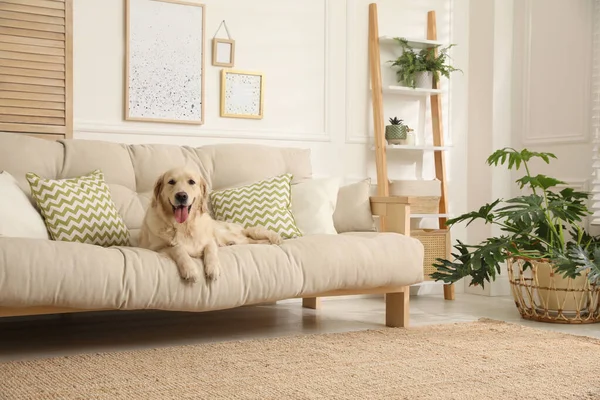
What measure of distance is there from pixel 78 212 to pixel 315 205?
1188mm

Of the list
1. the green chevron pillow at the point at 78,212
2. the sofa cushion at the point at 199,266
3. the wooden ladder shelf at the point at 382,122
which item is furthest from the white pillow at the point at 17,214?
the wooden ladder shelf at the point at 382,122

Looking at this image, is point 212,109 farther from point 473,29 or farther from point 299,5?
point 473,29

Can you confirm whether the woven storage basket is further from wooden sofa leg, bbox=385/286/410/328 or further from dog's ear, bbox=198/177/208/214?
dog's ear, bbox=198/177/208/214

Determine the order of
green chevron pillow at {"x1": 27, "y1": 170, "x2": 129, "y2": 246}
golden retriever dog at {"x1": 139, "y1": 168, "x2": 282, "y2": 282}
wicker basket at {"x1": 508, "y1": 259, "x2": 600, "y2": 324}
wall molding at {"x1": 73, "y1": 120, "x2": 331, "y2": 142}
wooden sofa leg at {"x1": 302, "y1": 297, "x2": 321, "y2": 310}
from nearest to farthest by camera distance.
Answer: golden retriever dog at {"x1": 139, "y1": 168, "x2": 282, "y2": 282} → green chevron pillow at {"x1": 27, "y1": 170, "x2": 129, "y2": 246} → wicker basket at {"x1": 508, "y1": 259, "x2": 600, "y2": 324} → wall molding at {"x1": 73, "y1": 120, "x2": 331, "y2": 142} → wooden sofa leg at {"x1": 302, "y1": 297, "x2": 321, "y2": 310}

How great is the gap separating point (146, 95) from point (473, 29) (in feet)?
7.55

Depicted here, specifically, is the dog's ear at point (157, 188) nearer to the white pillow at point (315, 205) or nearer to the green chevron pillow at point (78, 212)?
the green chevron pillow at point (78, 212)

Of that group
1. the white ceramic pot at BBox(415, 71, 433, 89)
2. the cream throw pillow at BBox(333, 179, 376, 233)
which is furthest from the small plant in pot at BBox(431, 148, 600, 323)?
the white ceramic pot at BBox(415, 71, 433, 89)

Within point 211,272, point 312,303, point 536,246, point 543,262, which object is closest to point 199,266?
point 211,272

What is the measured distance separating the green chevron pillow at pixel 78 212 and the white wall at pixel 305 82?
823 mm

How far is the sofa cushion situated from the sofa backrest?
2.13 feet

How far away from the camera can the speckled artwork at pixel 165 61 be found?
404 cm

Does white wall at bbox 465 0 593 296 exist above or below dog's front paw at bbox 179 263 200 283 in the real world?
above

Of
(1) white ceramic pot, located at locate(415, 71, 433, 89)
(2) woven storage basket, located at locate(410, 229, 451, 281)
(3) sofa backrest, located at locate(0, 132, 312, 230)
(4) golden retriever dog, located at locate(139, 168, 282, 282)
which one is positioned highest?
(1) white ceramic pot, located at locate(415, 71, 433, 89)

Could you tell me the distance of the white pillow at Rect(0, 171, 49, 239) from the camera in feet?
9.46
